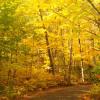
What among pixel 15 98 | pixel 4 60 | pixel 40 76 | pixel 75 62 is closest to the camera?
pixel 15 98

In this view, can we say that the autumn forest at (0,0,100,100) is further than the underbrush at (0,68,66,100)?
No

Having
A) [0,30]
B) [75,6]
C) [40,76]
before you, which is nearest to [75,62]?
[40,76]

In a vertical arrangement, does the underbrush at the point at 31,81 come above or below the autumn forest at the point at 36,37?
below

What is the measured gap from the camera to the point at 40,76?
27953 millimetres

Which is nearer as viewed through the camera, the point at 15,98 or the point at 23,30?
the point at 15,98

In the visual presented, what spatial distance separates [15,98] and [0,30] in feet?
15.9

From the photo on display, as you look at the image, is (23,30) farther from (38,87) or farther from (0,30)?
(38,87)

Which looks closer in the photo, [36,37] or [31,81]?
[31,81]

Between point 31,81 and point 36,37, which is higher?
point 36,37

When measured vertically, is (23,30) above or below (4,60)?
above

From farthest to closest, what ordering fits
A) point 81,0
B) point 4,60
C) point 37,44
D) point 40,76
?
point 37,44 → point 40,76 → point 4,60 → point 81,0

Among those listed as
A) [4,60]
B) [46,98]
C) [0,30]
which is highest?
[0,30]

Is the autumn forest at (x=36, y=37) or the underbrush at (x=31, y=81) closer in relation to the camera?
the autumn forest at (x=36, y=37)

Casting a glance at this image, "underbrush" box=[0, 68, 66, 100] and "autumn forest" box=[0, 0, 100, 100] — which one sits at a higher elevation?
"autumn forest" box=[0, 0, 100, 100]
